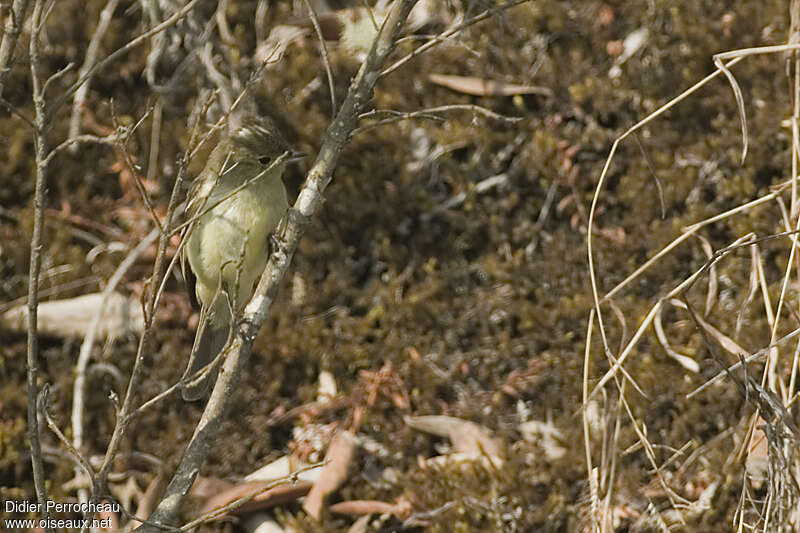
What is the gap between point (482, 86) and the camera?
5.89m

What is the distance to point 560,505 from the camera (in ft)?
14.6

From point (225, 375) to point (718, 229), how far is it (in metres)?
2.98

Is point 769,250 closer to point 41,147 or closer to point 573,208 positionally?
point 573,208

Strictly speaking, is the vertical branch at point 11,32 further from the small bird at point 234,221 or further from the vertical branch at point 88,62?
the vertical branch at point 88,62

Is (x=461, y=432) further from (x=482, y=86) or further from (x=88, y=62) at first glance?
(x=88, y=62)

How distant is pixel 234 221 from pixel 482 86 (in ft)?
6.72

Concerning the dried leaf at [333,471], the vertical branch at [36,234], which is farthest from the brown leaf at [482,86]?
the vertical branch at [36,234]

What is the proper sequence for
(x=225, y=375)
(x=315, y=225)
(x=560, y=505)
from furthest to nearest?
(x=315, y=225)
(x=560, y=505)
(x=225, y=375)

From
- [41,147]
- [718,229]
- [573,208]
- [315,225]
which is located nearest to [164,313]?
[315,225]

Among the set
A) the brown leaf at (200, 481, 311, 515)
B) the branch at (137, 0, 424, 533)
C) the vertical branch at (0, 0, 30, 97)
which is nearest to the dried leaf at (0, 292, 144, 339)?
the brown leaf at (200, 481, 311, 515)

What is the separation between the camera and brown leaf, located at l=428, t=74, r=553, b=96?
5.81m

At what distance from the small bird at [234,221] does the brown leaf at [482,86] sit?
1.67m

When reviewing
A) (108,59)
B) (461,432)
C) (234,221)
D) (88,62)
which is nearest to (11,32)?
(108,59)

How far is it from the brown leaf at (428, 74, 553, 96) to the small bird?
1673mm
